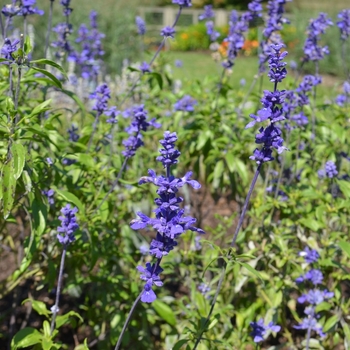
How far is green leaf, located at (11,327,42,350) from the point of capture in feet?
7.69

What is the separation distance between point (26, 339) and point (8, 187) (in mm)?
716

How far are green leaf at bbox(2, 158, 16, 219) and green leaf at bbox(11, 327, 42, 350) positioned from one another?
606 mm

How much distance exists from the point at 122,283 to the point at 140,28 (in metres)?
2.37

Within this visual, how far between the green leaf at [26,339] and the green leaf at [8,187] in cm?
61

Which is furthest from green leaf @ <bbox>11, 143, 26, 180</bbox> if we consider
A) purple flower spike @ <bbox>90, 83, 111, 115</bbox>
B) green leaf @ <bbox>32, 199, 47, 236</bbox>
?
purple flower spike @ <bbox>90, 83, 111, 115</bbox>

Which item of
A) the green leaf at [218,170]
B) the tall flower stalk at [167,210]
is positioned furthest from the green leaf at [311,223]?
the tall flower stalk at [167,210]

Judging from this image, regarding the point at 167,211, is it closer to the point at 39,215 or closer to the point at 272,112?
the point at 272,112

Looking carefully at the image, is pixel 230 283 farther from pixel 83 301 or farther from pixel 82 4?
pixel 82 4

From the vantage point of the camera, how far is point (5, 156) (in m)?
2.25

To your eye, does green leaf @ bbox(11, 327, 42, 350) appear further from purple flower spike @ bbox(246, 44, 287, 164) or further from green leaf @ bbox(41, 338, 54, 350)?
purple flower spike @ bbox(246, 44, 287, 164)

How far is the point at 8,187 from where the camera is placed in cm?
205

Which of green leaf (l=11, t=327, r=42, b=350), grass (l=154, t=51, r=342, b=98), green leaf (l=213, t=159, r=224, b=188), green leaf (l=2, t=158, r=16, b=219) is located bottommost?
grass (l=154, t=51, r=342, b=98)

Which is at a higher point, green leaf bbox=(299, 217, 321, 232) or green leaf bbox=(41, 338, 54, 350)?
green leaf bbox=(299, 217, 321, 232)

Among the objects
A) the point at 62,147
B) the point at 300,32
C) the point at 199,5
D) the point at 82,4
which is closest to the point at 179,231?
the point at 62,147
